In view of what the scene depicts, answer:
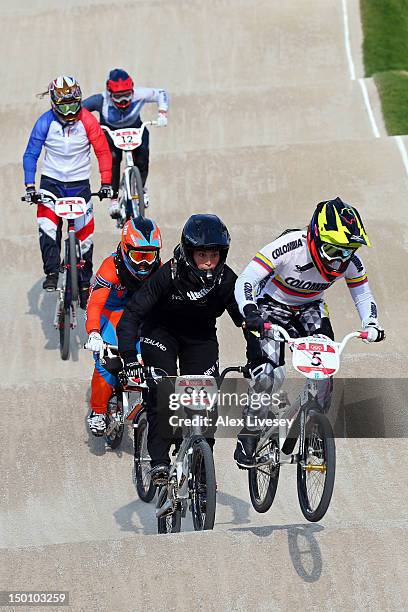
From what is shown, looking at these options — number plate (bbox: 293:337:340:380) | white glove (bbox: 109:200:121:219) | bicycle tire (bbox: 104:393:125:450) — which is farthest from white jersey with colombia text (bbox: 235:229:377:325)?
white glove (bbox: 109:200:121:219)

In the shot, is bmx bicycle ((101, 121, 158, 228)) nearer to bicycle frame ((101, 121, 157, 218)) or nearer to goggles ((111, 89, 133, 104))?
bicycle frame ((101, 121, 157, 218))

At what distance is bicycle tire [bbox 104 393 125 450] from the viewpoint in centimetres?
997

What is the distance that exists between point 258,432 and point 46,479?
2607 millimetres

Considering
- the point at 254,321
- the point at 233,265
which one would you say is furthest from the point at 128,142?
the point at 254,321

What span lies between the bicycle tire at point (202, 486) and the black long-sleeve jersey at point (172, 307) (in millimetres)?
907

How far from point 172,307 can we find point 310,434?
1.41 meters

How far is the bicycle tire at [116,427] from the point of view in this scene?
9.97 meters

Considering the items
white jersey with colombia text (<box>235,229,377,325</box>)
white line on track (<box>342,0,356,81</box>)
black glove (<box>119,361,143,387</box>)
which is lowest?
black glove (<box>119,361,143,387</box>)

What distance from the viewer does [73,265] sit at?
11789mm

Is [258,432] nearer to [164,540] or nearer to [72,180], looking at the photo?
[164,540]

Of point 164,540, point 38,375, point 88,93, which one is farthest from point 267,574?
point 88,93

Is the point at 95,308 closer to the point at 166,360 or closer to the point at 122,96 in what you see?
the point at 166,360

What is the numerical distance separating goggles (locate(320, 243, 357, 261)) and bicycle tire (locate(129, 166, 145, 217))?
6246 mm

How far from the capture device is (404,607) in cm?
695
